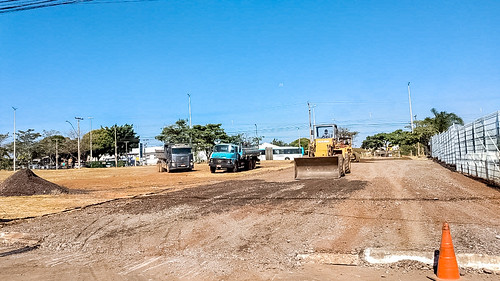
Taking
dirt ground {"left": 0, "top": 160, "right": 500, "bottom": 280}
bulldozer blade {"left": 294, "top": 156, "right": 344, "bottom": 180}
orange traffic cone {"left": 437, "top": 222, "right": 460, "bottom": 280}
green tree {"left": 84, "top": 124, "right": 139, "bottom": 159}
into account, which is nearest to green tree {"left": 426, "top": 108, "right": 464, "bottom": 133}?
bulldozer blade {"left": 294, "top": 156, "right": 344, "bottom": 180}

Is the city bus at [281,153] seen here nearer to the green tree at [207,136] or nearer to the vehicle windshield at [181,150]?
the green tree at [207,136]

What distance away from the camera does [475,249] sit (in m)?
6.37

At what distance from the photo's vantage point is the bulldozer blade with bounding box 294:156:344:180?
20.8 meters

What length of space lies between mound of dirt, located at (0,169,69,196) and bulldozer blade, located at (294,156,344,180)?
12258mm

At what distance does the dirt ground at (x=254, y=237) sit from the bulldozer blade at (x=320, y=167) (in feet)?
24.1

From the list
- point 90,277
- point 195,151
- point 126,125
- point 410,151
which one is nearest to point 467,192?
point 90,277

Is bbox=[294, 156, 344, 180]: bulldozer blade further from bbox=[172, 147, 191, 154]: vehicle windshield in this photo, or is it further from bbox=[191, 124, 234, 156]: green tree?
bbox=[191, 124, 234, 156]: green tree

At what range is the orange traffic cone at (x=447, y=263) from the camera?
5.34 meters

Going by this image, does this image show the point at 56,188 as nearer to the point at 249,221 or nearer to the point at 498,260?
the point at 249,221

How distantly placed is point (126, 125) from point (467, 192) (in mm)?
101669

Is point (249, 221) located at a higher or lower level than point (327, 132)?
lower

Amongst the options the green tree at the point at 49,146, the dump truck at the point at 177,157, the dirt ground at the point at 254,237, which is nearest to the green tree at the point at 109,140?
the green tree at the point at 49,146

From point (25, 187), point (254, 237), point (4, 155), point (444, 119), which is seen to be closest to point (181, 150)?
point (25, 187)

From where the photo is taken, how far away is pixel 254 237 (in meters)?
8.22
